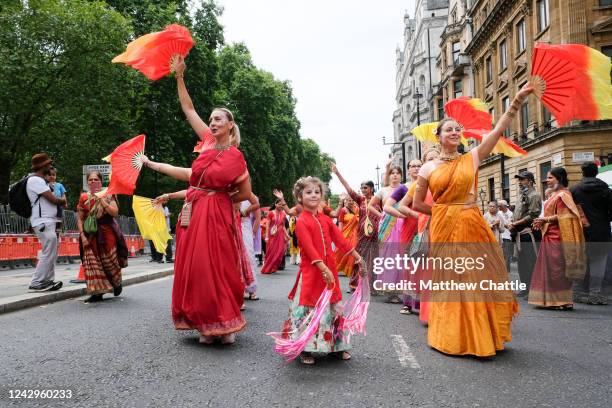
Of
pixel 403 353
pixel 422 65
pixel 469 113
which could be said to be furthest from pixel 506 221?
pixel 422 65

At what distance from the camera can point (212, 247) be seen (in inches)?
192

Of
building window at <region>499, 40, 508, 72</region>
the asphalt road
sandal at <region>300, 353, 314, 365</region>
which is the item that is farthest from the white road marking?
building window at <region>499, 40, 508, 72</region>

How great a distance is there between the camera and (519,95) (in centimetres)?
454

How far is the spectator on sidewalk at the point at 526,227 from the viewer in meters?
8.84

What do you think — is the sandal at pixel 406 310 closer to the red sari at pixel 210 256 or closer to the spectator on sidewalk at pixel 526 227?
the red sari at pixel 210 256

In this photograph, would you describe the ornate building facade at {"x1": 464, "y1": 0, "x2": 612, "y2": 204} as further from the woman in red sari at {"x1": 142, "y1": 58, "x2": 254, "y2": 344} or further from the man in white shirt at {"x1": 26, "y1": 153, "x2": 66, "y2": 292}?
the woman in red sari at {"x1": 142, "y1": 58, "x2": 254, "y2": 344}

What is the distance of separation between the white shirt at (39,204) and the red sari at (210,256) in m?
4.07

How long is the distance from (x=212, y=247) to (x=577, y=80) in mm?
3407

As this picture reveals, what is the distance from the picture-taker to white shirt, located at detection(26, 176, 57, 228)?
814cm

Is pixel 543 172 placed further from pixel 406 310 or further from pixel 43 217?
pixel 43 217

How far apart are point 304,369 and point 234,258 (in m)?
1.36

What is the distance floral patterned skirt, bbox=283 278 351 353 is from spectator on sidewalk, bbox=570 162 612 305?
568 cm

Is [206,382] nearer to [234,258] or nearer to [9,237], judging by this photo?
[234,258]

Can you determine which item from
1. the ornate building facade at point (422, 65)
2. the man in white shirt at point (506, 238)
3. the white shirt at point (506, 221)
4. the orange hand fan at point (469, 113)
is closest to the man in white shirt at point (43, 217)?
the orange hand fan at point (469, 113)
